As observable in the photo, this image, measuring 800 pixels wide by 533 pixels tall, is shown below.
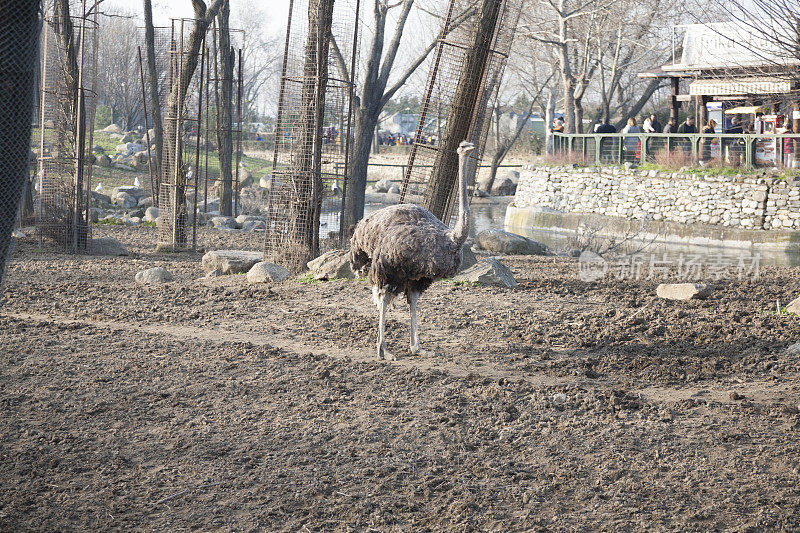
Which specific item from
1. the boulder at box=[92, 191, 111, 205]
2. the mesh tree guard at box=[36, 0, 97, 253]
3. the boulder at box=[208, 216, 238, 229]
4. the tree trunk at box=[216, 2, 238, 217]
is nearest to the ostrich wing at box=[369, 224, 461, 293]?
the mesh tree guard at box=[36, 0, 97, 253]

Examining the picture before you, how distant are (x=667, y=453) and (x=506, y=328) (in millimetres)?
3217

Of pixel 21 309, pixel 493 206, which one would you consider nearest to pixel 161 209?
pixel 21 309

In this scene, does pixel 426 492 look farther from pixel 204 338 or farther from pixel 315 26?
pixel 315 26

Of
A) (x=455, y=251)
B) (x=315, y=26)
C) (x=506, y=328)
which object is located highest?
(x=315, y=26)

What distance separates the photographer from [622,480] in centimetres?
465

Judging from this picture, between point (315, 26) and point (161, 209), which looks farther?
point (161, 209)

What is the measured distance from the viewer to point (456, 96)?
460 inches

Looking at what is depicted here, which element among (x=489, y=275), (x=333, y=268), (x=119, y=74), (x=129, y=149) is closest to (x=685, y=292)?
(x=489, y=275)

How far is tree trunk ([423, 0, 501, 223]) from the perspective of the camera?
11469 millimetres

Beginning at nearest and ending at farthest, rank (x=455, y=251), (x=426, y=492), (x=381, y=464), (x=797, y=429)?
(x=426, y=492) → (x=381, y=464) → (x=797, y=429) → (x=455, y=251)

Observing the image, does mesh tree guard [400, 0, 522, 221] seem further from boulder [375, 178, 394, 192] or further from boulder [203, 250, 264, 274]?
boulder [375, 178, 394, 192]

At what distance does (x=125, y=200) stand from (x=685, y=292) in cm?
2031

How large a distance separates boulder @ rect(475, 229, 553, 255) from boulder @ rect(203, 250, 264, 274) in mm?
5425

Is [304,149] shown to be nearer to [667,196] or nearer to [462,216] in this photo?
[462,216]
